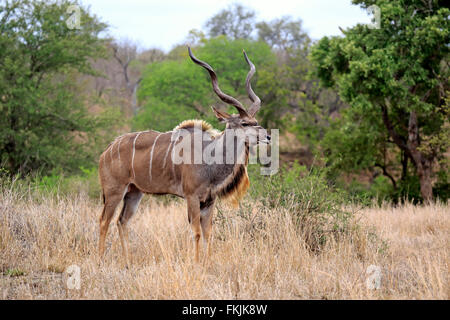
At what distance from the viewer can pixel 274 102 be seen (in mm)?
22219

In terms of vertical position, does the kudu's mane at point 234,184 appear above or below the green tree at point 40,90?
below

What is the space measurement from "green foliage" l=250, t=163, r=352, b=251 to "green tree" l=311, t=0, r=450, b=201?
6.56 metres

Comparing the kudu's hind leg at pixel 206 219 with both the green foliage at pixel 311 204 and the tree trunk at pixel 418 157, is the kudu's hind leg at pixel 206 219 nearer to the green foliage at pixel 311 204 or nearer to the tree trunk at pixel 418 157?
the green foliage at pixel 311 204

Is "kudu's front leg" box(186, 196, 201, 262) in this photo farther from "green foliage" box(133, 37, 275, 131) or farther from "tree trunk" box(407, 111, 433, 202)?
"green foliage" box(133, 37, 275, 131)

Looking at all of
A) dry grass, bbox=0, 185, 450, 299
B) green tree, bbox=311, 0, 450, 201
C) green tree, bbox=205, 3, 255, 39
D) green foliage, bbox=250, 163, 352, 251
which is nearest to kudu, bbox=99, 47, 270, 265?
dry grass, bbox=0, 185, 450, 299

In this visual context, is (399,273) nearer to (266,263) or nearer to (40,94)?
(266,263)

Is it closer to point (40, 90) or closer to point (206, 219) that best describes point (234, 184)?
point (206, 219)

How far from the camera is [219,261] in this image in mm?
4145

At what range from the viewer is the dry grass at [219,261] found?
137 inches

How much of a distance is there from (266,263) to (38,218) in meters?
2.83

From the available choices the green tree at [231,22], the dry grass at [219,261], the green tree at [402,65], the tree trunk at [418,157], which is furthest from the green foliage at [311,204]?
the green tree at [231,22]

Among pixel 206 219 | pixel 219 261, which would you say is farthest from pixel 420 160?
pixel 219 261

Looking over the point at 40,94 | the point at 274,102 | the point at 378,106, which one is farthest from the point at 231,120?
the point at 274,102

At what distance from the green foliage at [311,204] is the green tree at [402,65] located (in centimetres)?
656
